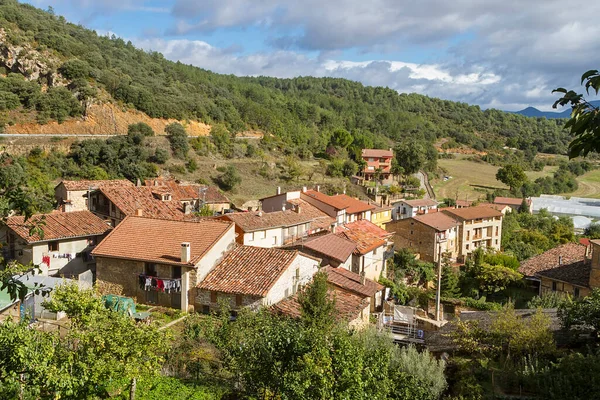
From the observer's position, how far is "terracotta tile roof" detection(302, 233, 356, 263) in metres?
29.9

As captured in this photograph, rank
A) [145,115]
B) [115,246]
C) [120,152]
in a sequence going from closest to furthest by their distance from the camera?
[115,246], [120,152], [145,115]

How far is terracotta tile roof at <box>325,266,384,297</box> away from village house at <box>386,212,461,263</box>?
17.9m

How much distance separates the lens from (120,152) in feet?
184

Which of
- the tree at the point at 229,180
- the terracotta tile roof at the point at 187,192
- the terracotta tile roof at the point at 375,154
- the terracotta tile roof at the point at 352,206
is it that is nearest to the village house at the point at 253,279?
the terracotta tile roof at the point at 187,192

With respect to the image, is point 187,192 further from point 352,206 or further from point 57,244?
point 57,244

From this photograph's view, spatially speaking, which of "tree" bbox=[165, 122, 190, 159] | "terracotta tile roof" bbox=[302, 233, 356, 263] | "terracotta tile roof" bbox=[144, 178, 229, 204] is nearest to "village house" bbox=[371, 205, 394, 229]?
"terracotta tile roof" bbox=[144, 178, 229, 204]

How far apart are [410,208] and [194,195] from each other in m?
22.8

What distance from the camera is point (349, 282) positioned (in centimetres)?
2648

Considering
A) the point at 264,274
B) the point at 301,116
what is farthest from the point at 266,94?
the point at 264,274

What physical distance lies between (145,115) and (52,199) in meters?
35.1

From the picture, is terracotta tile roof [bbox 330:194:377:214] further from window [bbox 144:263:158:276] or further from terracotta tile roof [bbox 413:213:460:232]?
window [bbox 144:263:158:276]

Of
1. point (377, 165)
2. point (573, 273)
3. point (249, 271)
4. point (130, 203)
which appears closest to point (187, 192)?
point (130, 203)

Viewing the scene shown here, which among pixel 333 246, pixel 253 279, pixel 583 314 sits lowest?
pixel 583 314

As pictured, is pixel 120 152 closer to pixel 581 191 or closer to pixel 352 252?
pixel 352 252
